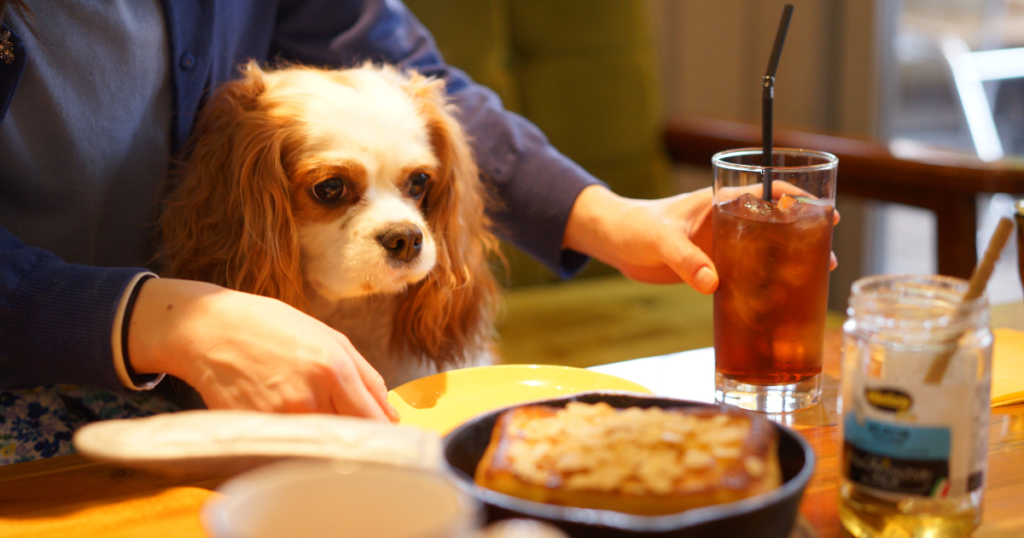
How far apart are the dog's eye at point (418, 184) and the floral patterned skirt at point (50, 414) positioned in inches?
15.3

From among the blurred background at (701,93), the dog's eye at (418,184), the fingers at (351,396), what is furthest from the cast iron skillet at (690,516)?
the blurred background at (701,93)

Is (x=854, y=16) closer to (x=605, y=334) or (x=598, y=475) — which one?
(x=605, y=334)

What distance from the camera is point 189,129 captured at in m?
1.02

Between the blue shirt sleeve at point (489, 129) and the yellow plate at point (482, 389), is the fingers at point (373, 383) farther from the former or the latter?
the blue shirt sleeve at point (489, 129)

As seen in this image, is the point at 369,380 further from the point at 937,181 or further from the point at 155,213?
the point at 937,181

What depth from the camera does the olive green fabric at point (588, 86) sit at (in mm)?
1898

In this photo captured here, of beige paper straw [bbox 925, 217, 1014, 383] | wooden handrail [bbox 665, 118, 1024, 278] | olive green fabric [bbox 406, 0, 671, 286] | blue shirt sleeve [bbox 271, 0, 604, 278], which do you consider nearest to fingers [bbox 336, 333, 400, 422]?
beige paper straw [bbox 925, 217, 1014, 383]

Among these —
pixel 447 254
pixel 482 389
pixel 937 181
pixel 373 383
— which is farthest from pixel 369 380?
pixel 937 181

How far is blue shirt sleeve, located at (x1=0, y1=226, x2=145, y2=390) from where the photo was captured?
67 cm

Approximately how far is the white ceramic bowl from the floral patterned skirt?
681 millimetres

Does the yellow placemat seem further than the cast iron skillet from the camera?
Yes

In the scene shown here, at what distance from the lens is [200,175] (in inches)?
38.2

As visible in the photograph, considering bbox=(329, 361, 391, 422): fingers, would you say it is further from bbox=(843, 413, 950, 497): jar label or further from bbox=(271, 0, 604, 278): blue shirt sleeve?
bbox=(271, 0, 604, 278): blue shirt sleeve

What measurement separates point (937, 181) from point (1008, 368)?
74 cm
